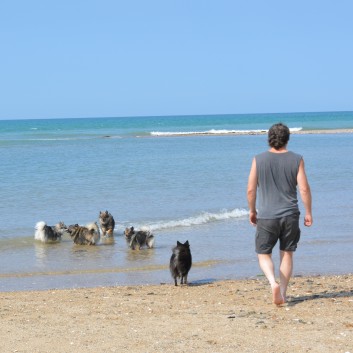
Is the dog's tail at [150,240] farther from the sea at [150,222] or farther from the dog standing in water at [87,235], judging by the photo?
the dog standing in water at [87,235]

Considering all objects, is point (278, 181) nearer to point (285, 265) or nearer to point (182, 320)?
point (285, 265)

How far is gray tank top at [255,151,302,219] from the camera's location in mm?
6770

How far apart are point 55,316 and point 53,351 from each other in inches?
54.9

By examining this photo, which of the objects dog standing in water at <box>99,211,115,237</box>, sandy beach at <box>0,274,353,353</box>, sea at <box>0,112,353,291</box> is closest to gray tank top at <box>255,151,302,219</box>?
sandy beach at <box>0,274,353,353</box>

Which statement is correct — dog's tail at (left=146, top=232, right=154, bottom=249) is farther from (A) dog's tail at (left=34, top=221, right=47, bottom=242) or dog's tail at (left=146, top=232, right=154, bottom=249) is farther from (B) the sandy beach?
(B) the sandy beach

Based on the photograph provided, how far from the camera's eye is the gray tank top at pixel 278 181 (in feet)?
22.2

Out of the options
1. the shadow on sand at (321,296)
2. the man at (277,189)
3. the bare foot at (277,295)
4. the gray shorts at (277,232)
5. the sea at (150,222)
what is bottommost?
the sea at (150,222)

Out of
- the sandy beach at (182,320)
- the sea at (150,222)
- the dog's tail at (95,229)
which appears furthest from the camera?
the dog's tail at (95,229)

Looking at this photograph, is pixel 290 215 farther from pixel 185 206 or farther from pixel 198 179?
pixel 198 179

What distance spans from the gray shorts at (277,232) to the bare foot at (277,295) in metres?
0.33

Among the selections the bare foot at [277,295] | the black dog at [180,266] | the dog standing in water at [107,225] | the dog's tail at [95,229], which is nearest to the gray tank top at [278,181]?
the bare foot at [277,295]

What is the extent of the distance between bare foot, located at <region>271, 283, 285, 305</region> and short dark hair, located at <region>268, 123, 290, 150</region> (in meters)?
1.28

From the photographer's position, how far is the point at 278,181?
6801 millimetres

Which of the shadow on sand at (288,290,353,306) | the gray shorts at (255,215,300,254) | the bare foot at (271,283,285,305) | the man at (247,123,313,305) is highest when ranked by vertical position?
the man at (247,123,313,305)
